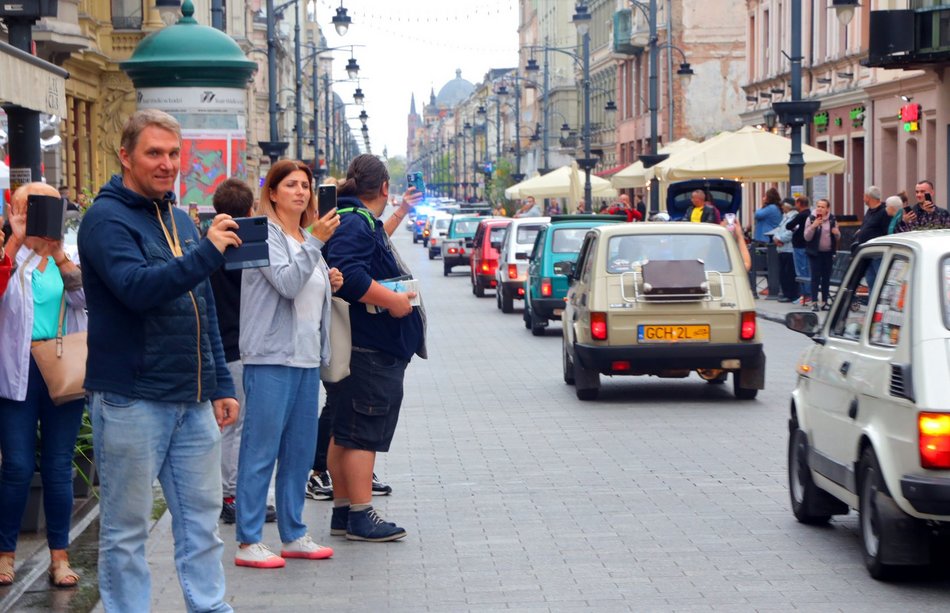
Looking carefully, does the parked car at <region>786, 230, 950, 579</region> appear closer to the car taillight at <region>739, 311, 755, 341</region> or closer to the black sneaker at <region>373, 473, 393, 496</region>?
the black sneaker at <region>373, 473, 393, 496</region>

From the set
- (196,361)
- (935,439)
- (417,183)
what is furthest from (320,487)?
(196,361)

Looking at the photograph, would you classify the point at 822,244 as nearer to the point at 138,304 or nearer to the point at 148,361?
the point at 148,361

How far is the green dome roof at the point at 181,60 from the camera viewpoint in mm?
15539

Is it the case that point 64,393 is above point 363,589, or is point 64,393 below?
above

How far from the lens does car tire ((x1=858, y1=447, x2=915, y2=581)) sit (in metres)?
7.19

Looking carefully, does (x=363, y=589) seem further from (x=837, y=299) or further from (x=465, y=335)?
(x=465, y=335)

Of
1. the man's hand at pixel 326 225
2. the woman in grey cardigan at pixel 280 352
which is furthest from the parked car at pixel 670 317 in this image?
the man's hand at pixel 326 225

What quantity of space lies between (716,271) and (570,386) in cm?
219

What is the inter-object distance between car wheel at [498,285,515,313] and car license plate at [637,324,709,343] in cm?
1414

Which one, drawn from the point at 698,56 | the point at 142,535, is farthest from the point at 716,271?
the point at 698,56

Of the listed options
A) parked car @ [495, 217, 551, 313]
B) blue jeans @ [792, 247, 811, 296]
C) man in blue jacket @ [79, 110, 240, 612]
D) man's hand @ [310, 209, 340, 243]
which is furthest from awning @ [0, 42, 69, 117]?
blue jeans @ [792, 247, 811, 296]

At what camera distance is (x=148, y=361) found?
18.1ft

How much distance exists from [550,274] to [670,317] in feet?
29.0

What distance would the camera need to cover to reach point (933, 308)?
706 cm
